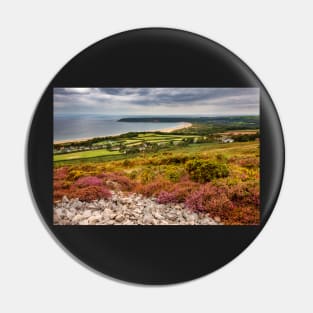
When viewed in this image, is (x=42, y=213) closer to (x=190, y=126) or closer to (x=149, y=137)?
(x=149, y=137)

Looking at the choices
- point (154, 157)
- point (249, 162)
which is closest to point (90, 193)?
point (154, 157)

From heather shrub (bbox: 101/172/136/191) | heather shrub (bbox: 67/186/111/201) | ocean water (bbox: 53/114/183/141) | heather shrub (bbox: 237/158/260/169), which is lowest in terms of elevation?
heather shrub (bbox: 67/186/111/201)

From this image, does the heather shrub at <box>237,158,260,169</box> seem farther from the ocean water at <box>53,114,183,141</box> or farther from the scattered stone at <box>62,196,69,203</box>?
the scattered stone at <box>62,196,69,203</box>

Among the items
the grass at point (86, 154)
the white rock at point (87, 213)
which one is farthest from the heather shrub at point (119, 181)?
the white rock at point (87, 213)

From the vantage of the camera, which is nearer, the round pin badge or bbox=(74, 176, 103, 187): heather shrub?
the round pin badge

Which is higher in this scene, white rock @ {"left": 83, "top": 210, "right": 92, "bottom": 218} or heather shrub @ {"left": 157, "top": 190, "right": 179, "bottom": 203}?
heather shrub @ {"left": 157, "top": 190, "right": 179, "bottom": 203}

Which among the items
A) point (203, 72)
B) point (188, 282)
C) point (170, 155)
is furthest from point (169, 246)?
point (203, 72)

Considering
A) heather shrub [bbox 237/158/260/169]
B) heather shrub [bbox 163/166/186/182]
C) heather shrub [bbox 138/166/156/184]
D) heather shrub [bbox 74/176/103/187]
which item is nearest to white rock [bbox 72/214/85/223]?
heather shrub [bbox 74/176/103/187]

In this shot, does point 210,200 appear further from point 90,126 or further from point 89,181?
point 90,126
